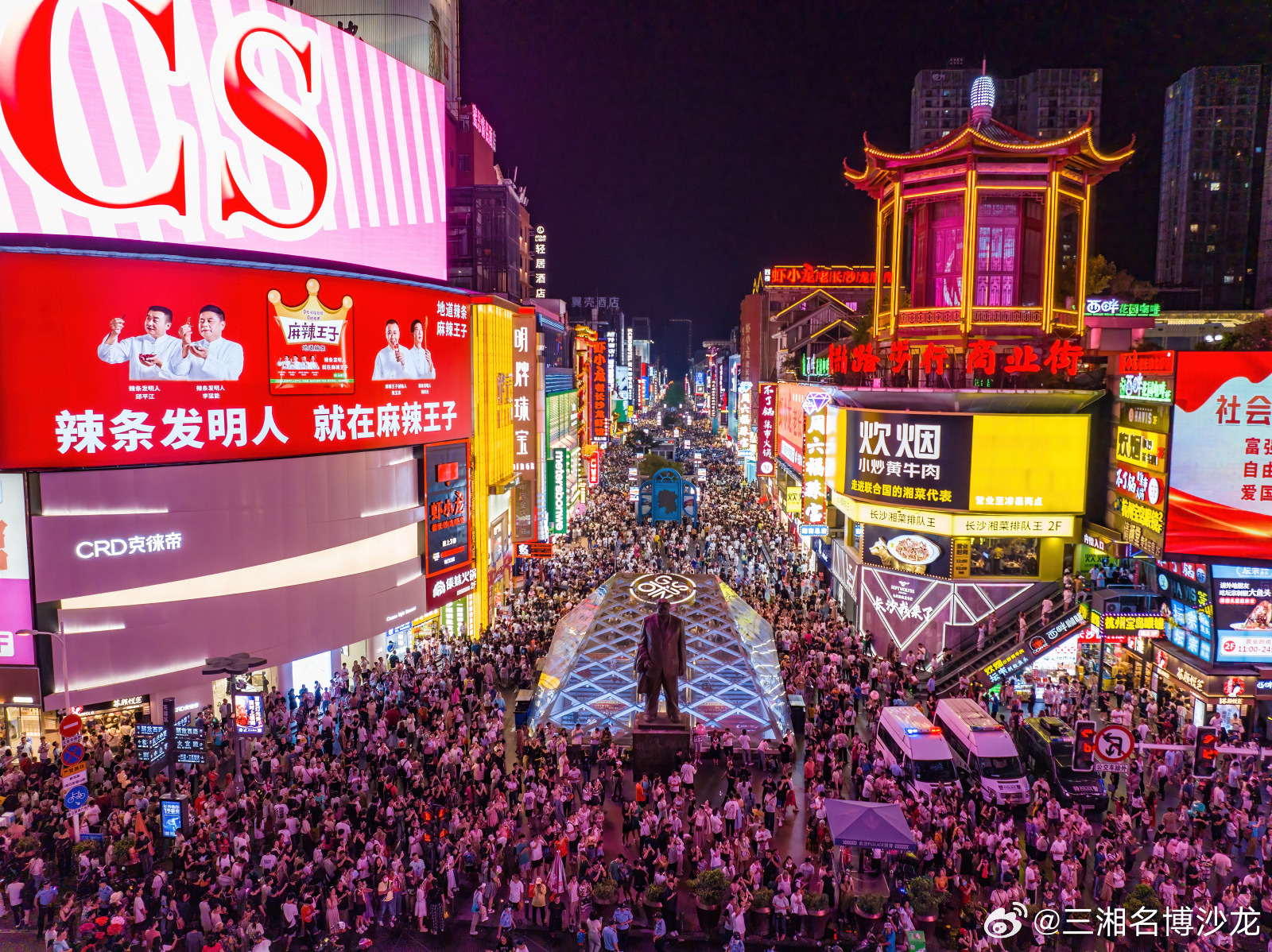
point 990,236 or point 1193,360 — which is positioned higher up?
point 990,236

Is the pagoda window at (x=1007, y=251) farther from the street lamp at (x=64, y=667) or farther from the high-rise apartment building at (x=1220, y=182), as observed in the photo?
the high-rise apartment building at (x=1220, y=182)

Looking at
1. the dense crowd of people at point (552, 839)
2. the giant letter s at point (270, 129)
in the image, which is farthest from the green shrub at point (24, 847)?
the giant letter s at point (270, 129)

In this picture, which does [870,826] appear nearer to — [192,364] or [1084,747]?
[1084,747]

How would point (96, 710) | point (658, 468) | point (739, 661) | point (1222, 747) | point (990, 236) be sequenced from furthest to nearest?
point (658, 468)
point (990, 236)
point (739, 661)
point (96, 710)
point (1222, 747)

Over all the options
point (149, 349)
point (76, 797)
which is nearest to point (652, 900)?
point (76, 797)

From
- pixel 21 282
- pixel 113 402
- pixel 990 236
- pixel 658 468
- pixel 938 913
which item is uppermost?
pixel 990 236

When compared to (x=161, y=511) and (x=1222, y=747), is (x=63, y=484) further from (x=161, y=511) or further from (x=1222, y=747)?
(x=1222, y=747)

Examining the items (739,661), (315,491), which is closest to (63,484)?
(315,491)
